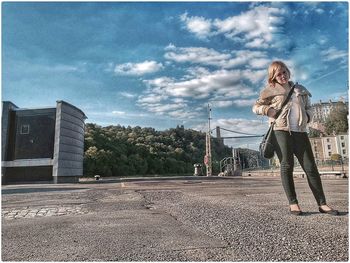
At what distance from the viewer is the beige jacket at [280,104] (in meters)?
2.63

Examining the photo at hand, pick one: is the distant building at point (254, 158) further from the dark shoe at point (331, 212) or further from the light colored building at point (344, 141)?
the light colored building at point (344, 141)

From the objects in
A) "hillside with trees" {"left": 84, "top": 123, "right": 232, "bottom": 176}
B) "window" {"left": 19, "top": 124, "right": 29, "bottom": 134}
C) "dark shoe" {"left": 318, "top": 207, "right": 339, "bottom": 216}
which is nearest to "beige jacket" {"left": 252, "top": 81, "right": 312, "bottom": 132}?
"dark shoe" {"left": 318, "top": 207, "right": 339, "bottom": 216}

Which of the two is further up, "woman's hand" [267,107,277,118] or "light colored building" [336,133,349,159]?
"light colored building" [336,133,349,159]

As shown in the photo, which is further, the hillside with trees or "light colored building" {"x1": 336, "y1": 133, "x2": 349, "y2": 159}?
the hillside with trees

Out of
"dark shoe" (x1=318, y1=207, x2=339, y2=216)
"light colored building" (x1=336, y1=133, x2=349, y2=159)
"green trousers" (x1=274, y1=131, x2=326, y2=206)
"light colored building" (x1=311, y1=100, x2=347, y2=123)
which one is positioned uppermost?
A: "light colored building" (x1=336, y1=133, x2=349, y2=159)

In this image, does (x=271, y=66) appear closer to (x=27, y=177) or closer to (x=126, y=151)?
(x=27, y=177)

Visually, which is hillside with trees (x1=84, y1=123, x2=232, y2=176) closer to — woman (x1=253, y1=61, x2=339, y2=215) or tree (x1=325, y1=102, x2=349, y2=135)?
tree (x1=325, y1=102, x2=349, y2=135)

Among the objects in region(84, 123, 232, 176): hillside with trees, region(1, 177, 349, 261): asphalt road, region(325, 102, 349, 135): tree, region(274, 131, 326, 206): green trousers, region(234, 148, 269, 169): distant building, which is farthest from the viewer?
region(84, 123, 232, 176): hillside with trees

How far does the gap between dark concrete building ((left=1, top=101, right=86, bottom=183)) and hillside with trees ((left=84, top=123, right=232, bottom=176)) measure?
16206mm

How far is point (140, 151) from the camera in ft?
191

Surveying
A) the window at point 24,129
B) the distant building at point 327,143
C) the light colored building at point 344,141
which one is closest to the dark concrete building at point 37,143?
the window at point 24,129

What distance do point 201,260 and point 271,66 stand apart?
1.73m

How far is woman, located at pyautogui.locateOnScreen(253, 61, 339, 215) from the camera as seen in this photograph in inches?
104

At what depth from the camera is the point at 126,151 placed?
188ft
